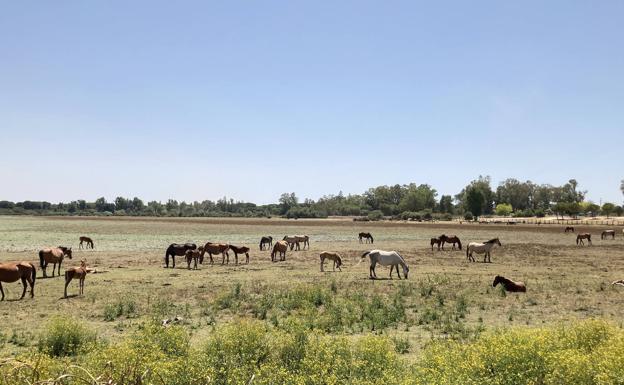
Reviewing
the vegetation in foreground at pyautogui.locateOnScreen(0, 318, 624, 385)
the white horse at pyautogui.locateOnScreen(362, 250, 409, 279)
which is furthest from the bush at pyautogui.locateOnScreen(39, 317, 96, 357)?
the white horse at pyautogui.locateOnScreen(362, 250, 409, 279)

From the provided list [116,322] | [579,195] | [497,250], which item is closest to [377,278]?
[116,322]

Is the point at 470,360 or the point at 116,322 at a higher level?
the point at 470,360

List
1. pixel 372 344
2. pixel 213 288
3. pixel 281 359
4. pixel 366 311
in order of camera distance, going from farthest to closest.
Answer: pixel 213 288
pixel 366 311
pixel 281 359
pixel 372 344

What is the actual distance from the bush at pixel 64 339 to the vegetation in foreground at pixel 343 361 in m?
1.79

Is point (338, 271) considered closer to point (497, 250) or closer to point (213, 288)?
point (213, 288)

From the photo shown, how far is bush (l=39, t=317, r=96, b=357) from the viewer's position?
31.6ft

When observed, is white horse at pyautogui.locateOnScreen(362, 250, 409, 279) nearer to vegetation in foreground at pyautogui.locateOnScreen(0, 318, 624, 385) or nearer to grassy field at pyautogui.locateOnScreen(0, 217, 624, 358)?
grassy field at pyautogui.locateOnScreen(0, 217, 624, 358)

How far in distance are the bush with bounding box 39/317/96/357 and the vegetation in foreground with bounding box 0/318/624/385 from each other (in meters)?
1.79

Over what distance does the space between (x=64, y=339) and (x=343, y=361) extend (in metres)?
6.57

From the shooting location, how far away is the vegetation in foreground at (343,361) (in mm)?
6082

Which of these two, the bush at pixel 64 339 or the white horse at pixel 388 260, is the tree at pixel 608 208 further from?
the bush at pixel 64 339

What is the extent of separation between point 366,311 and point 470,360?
7352 millimetres

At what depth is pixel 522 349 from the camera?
6734mm

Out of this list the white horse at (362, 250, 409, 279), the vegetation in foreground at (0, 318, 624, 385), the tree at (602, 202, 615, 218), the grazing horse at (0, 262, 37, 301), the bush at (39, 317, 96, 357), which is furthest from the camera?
the tree at (602, 202, 615, 218)
